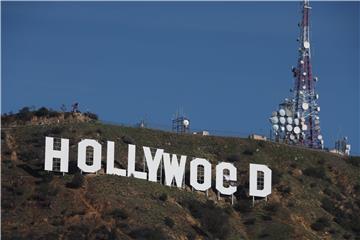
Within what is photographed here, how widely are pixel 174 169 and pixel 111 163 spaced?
23.0 ft

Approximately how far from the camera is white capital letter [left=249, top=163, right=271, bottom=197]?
399ft

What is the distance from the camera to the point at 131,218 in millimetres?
106000

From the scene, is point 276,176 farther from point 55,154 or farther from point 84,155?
point 55,154

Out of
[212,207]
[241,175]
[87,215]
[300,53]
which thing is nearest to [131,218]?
[87,215]

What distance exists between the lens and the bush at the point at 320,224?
4740 inches

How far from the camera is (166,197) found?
113625mm

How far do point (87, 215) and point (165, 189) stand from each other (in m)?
12.8

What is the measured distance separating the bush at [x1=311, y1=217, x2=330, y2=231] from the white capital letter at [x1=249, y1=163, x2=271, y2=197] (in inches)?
216

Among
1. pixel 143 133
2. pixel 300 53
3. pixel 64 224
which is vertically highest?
pixel 300 53

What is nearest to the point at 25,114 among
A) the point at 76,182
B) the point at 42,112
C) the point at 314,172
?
the point at 42,112

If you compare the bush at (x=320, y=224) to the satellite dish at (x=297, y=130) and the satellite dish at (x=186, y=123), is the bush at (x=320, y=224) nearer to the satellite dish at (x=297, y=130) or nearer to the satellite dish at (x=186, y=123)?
the satellite dish at (x=186, y=123)

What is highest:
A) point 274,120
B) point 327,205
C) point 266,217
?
point 274,120

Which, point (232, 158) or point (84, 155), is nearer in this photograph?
point (84, 155)

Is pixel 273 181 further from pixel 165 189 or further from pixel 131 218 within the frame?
pixel 131 218
